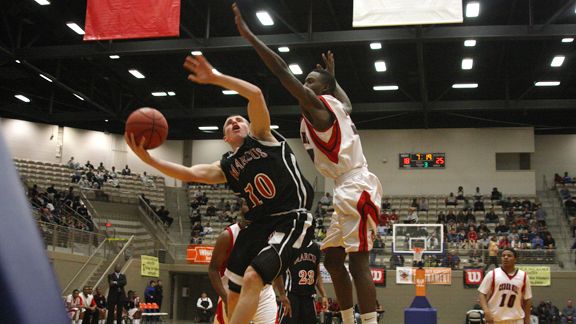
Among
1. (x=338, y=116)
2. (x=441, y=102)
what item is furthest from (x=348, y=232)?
(x=441, y=102)

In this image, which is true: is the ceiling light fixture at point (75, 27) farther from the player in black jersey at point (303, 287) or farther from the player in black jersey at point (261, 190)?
the player in black jersey at point (261, 190)

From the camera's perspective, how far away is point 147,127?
4.63 metres

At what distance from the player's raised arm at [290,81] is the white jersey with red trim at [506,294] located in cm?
499

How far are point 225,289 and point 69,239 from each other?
1906cm

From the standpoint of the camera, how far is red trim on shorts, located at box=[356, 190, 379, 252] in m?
Answer: 5.15

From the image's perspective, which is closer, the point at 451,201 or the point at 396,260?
the point at 396,260

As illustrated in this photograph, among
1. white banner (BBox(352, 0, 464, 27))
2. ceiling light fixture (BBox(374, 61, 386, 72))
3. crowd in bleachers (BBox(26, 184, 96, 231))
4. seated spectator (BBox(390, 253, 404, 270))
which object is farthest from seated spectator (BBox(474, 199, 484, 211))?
white banner (BBox(352, 0, 464, 27))

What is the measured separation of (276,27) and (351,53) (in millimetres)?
3745

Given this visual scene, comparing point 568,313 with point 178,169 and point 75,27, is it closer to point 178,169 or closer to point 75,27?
point 75,27

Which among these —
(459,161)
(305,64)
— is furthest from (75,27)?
(459,161)

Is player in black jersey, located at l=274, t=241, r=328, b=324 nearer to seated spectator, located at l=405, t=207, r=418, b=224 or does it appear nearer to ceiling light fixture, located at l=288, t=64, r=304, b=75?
ceiling light fixture, located at l=288, t=64, r=304, b=75

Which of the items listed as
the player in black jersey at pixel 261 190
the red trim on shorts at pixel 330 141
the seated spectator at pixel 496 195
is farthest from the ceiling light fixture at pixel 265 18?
the player in black jersey at pixel 261 190

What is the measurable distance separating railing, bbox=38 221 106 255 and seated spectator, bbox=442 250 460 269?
12.9 metres

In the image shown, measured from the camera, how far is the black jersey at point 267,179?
16.2 ft
